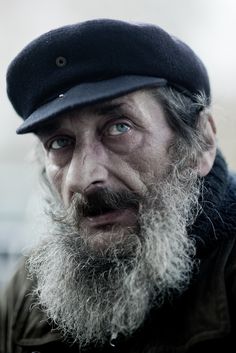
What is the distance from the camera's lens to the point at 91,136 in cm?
179

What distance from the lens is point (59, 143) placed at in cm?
192

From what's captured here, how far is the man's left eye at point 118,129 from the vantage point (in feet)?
5.95

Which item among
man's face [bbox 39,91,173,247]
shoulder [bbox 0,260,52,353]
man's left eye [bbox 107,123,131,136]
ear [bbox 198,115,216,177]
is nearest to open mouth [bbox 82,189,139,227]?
man's face [bbox 39,91,173,247]

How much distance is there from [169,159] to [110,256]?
412 millimetres

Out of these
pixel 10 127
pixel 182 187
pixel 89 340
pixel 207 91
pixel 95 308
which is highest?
pixel 207 91

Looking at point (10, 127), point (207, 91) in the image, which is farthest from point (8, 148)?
point (207, 91)

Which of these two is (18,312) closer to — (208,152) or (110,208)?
(110,208)

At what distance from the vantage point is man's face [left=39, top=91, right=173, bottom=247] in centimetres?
174

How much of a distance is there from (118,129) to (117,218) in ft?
1.03

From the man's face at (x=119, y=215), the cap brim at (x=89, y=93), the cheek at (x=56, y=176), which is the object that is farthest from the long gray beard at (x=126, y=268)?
the cap brim at (x=89, y=93)

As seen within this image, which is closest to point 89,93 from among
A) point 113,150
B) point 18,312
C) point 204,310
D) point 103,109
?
point 103,109

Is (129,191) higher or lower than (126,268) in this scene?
higher

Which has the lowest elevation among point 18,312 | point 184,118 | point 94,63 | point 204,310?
point 18,312

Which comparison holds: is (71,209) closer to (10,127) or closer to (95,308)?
(95,308)
